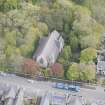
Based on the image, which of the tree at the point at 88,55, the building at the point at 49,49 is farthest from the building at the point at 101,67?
the building at the point at 49,49

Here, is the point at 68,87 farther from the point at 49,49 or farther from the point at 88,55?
the point at 49,49

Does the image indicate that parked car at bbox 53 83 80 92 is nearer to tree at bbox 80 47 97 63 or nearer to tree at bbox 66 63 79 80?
tree at bbox 66 63 79 80

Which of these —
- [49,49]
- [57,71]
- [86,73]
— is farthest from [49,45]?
[86,73]

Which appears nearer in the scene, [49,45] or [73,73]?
[73,73]

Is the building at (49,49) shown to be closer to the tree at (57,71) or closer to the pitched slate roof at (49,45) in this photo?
the pitched slate roof at (49,45)

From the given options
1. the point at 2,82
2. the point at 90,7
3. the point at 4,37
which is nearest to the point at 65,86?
the point at 2,82

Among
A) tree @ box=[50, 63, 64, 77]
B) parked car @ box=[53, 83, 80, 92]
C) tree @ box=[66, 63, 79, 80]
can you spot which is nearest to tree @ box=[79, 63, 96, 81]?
tree @ box=[66, 63, 79, 80]
